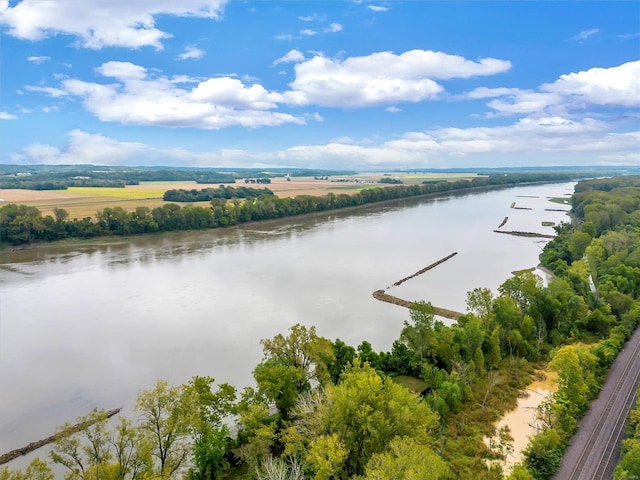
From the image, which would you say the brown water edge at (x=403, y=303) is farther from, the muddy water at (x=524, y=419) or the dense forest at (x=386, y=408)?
the muddy water at (x=524, y=419)

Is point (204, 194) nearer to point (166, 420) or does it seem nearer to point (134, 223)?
point (134, 223)

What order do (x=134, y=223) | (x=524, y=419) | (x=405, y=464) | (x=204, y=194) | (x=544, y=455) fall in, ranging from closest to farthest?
(x=405, y=464) → (x=544, y=455) → (x=524, y=419) → (x=134, y=223) → (x=204, y=194)

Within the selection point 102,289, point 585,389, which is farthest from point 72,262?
point 585,389

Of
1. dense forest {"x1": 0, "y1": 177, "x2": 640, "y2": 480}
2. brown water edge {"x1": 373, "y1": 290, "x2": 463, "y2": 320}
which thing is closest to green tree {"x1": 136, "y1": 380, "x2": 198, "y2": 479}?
dense forest {"x1": 0, "y1": 177, "x2": 640, "y2": 480}

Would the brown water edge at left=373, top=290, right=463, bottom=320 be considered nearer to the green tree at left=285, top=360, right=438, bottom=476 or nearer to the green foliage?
the green foliage

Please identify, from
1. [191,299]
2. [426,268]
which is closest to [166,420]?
[191,299]

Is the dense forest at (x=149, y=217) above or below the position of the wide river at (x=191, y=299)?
above

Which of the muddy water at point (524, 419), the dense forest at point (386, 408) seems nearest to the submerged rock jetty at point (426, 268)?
the dense forest at point (386, 408)
